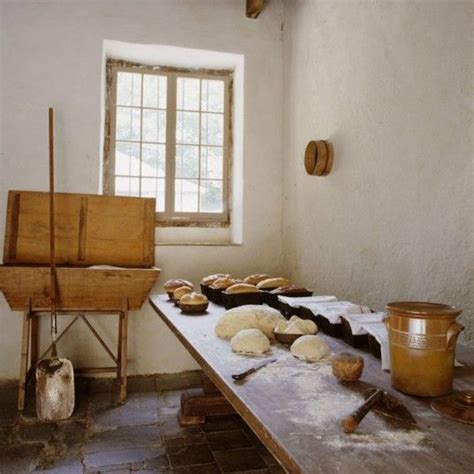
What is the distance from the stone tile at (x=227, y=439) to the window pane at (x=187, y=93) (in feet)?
10.7

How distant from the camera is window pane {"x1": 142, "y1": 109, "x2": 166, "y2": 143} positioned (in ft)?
15.8

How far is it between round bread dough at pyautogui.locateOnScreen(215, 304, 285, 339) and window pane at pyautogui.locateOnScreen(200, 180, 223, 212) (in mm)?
2909

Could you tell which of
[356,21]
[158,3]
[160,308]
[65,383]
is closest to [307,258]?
[160,308]

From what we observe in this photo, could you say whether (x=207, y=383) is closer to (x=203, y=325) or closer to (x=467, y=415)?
(x=203, y=325)

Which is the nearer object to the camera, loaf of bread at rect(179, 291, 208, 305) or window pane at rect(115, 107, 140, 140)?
loaf of bread at rect(179, 291, 208, 305)

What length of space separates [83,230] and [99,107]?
3.92 ft

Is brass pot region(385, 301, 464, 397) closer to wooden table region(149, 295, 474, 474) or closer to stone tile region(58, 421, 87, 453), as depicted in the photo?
wooden table region(149, 295, 474, 474)

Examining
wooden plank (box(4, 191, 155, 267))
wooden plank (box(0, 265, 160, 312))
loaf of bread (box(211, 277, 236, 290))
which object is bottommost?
wooden plank (box(0, 265, 160, 312))

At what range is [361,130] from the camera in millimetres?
3150

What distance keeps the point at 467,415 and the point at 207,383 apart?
8.42 ft

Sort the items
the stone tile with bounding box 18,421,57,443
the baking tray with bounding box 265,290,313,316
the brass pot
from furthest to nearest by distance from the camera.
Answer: the stone tile with bounding box 18,421,57,443
the baking tray with bounding box 265,290,313,316
the brass pot

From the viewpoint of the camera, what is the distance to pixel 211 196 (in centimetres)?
498

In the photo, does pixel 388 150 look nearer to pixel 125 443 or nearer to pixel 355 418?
pixel 355 418

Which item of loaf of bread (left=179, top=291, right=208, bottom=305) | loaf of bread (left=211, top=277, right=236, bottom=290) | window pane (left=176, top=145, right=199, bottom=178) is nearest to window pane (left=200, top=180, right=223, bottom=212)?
window pane (left=176, top=145, right=199, bottom=178)
